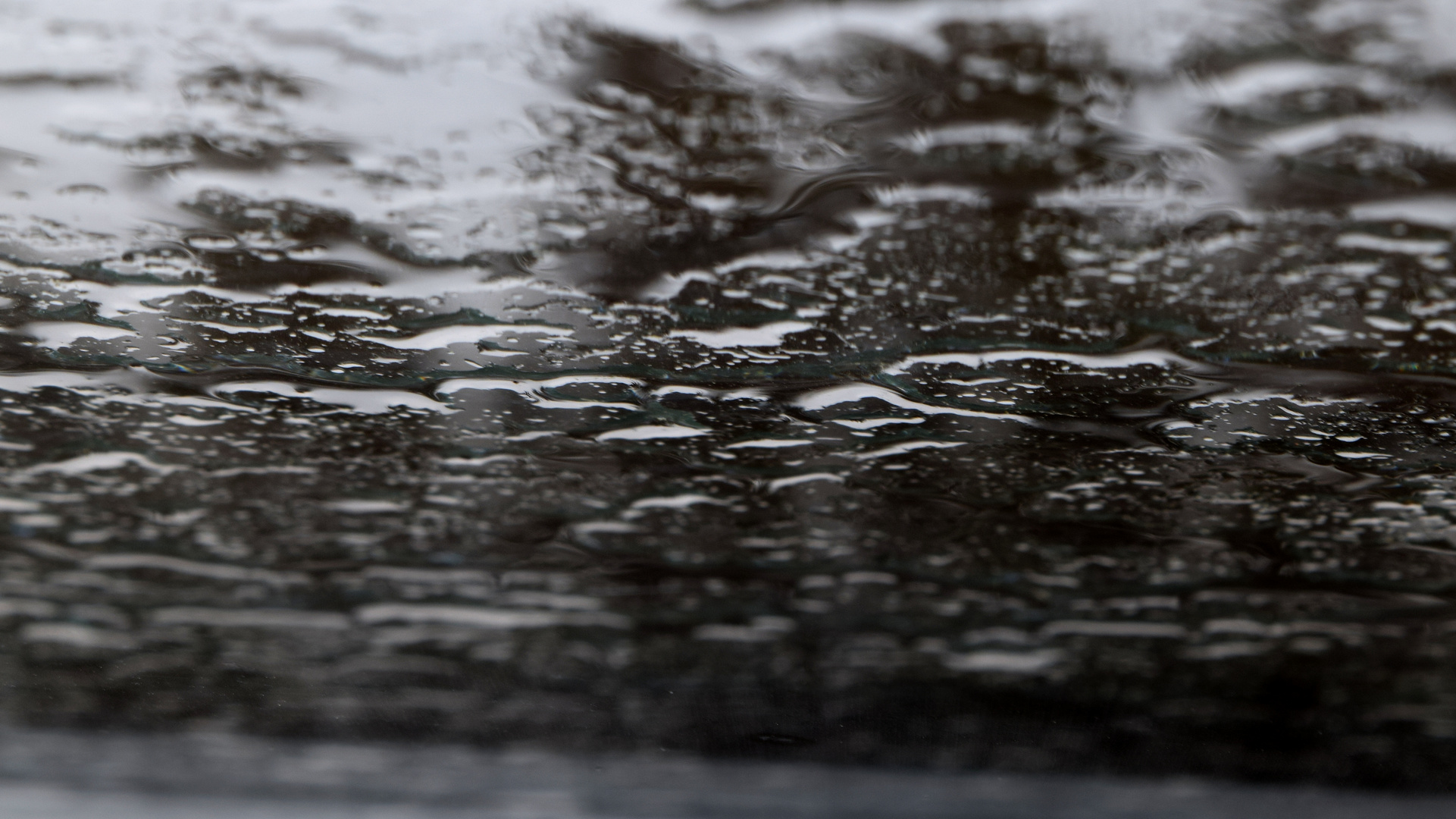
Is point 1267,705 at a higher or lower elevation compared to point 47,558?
lower

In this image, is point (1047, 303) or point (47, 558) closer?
point (1047, 303)

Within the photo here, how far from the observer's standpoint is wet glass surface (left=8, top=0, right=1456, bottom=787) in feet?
2.56

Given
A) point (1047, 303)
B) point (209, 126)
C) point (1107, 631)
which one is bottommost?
point (1107, 631)

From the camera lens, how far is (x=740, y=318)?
848 mm

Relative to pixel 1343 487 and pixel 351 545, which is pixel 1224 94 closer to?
pixel 1343 487

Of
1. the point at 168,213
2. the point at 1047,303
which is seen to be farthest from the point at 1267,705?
the point at 168,213

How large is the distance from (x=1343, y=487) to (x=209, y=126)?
3.45 ft

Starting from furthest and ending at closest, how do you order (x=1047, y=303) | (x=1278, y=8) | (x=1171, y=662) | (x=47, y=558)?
(x=1171, y=662), (x=47, y=558), (x=1047, y=303), (x=1278, y=8)

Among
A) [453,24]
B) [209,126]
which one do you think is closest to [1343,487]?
[453,24]

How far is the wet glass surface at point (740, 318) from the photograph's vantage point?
0.78m

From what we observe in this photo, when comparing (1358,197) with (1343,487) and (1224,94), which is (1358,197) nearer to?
(1224,94)

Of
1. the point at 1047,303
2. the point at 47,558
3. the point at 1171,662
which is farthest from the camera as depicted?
the point at 1171,662

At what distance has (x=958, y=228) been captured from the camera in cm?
82

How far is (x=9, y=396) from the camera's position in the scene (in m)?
0.84
